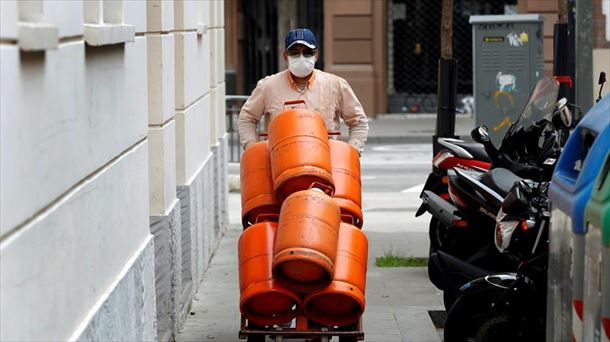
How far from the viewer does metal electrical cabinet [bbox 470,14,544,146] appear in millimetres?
17359

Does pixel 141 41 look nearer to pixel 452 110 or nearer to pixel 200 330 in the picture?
pixel 200 330

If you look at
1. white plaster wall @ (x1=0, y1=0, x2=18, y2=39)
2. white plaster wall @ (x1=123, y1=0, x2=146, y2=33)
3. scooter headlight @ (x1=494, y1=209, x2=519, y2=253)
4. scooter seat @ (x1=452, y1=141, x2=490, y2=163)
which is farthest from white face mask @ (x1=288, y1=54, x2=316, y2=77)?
white plaster wall @ (x1=0, y1=0, x2=18, y2=39)

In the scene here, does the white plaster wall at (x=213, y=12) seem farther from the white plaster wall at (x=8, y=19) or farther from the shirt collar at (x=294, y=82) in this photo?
the white plaster wall at (x=8, y=19)

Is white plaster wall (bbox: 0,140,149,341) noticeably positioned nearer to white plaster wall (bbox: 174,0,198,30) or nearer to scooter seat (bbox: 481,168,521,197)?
scooter seat (bbox: 481,168,521,197)

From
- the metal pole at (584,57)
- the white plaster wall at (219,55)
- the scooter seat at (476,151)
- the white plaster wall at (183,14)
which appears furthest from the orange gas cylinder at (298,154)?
the white plaster wall at (219,55)

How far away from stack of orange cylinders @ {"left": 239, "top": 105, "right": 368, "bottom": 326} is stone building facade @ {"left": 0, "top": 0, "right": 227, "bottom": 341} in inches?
23.3

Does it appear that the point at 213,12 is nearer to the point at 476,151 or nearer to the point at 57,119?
the point at 476,151

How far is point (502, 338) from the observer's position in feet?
24.8

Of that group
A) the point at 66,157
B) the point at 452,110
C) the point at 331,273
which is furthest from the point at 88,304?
the point at 452,110

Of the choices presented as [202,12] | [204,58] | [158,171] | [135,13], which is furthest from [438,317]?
[202,12]

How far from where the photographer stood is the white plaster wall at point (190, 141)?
1064 cm

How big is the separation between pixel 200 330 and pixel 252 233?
2434mm

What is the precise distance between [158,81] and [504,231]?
2751 millimetres

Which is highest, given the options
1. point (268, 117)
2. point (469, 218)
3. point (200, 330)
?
point (268, 117)
